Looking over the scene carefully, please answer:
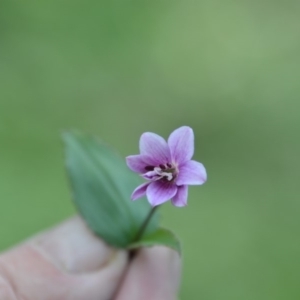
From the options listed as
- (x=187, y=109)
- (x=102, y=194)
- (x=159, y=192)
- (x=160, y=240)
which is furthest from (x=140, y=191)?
(x=187, y=109)

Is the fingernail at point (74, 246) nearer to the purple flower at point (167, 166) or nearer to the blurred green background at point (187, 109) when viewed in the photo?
the purple flower at point (167, 166)

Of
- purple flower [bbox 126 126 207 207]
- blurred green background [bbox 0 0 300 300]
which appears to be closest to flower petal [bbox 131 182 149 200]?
purple flower [bbox 126 126 207 207]

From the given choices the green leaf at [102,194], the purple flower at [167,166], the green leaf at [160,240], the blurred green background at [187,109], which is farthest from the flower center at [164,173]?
the blurred green background at [187,109]

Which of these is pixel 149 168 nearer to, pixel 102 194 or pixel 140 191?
pixel 140 191

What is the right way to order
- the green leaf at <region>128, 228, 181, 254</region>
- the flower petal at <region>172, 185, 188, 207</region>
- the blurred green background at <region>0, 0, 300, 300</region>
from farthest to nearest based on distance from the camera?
the blurred green background at <region>0, 0, 300, 300</region> < the green leaf at <region>128, 228, 181, 254</region> < the flower petal at <region>172, 185, 188, 207</region>

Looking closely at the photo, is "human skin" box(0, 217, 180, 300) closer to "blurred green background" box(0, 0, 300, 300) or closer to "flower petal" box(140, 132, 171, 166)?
"flower petal" box(140, 132, 171, 166)

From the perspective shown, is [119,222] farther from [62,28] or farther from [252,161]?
[62,28]

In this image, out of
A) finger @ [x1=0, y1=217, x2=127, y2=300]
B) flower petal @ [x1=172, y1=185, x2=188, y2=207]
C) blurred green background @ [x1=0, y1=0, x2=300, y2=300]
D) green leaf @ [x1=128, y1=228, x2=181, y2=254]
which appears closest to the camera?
flower petal @ [x1=172, y1=185, x2=188, y2=207]
